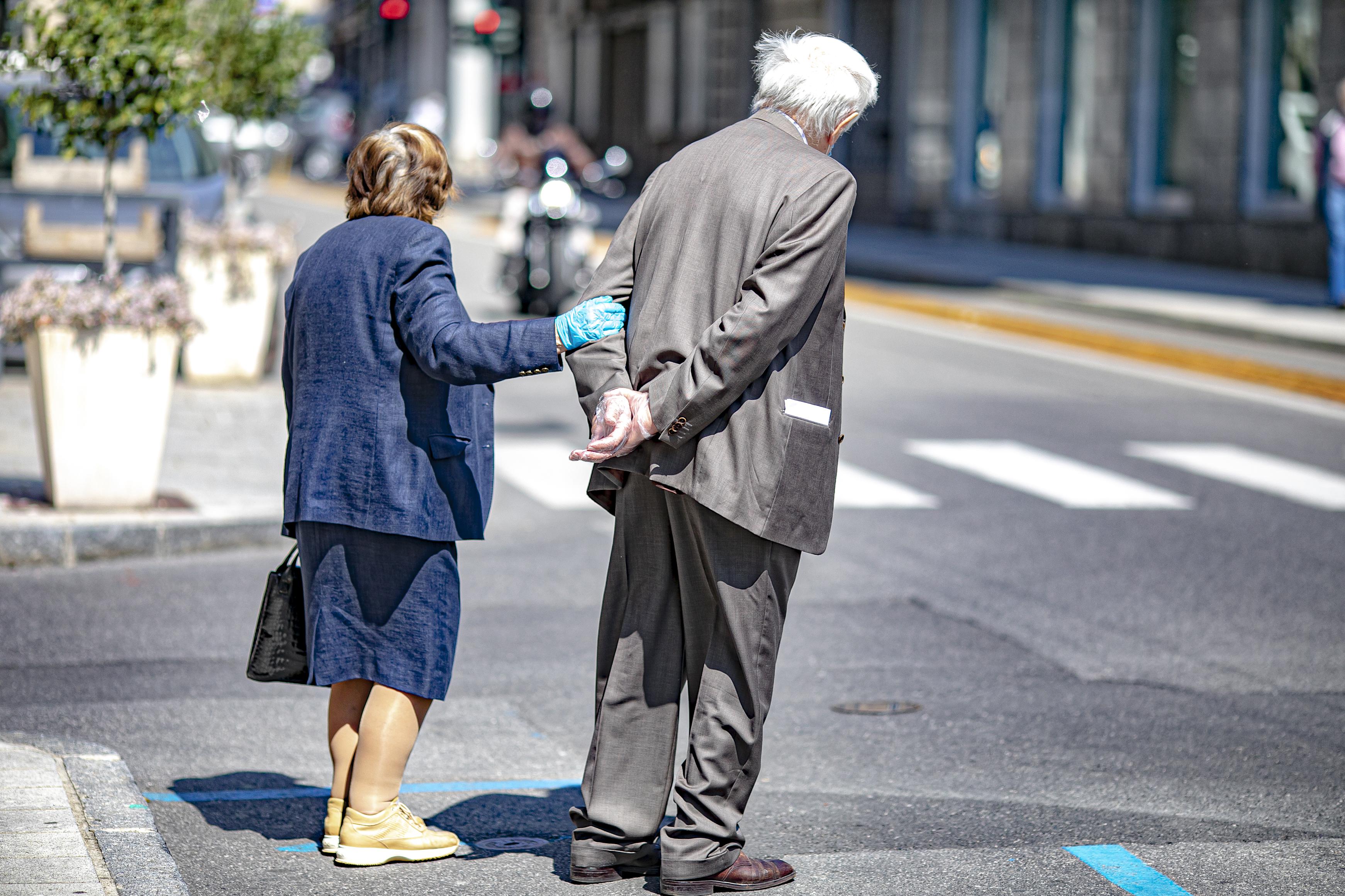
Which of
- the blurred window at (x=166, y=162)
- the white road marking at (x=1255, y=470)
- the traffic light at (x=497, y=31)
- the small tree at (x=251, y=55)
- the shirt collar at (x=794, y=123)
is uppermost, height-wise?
the traffic light at (x=497, y=31)

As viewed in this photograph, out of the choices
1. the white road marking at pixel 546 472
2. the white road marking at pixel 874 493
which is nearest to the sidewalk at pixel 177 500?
the white road marking at pixel 546 472

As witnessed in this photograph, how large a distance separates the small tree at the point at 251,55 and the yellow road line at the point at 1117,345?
23.3ft


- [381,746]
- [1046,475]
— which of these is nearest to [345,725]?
[381,746]

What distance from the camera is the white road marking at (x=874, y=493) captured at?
9133mm

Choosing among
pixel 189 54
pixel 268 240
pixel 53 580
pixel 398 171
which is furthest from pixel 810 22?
pixel 398 171

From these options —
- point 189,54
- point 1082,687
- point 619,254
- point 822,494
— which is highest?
point 189,54

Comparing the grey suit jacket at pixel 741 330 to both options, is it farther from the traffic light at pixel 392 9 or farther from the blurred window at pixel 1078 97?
the blurred window at pixel 1078 97

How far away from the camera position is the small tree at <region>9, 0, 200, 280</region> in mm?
8164

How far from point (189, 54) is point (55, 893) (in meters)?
6.02

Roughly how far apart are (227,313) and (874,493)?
16.2 ft

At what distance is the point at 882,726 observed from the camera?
557 cm

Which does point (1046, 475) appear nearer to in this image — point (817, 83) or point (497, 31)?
point (817, 83)

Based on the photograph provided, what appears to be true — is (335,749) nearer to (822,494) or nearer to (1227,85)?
(822,494)

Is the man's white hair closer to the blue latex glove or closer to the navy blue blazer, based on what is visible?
the blue latex glove
